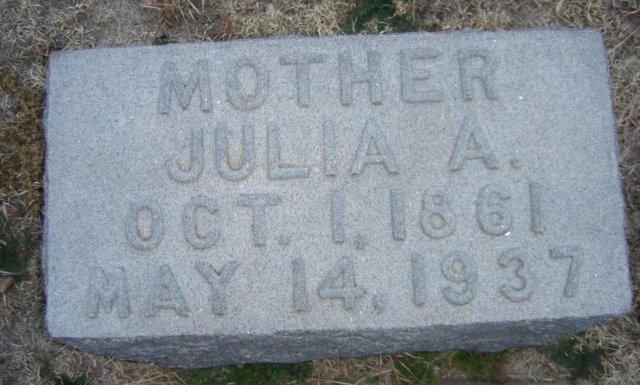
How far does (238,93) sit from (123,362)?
1234mm

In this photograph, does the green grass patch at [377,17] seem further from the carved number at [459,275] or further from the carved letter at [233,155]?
the carved number at [459,275]

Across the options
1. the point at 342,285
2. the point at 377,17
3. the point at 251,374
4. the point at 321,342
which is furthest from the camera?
the point at 377,17

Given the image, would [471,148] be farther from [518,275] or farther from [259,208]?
[259,208]

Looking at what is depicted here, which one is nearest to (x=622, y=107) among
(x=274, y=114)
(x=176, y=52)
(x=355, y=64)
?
(x=355, y=64)

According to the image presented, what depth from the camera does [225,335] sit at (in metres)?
2.30

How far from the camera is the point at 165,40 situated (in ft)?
9.43

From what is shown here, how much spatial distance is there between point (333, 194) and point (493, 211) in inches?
22.5

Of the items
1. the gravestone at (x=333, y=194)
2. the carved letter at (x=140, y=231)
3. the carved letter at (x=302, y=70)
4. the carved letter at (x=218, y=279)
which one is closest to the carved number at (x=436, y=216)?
the gravestone at (x=333, y=194)

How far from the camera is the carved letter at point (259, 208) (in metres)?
2.33

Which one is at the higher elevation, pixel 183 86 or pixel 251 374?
pixel 183 86

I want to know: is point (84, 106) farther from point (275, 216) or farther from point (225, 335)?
point (225, 335)

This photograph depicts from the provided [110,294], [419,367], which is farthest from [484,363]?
[110,294]

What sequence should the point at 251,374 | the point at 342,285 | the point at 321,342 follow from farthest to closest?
the point at 251,374 → the point at 321,342 → the point at 342,285

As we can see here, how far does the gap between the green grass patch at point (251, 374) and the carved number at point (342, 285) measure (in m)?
0.58
